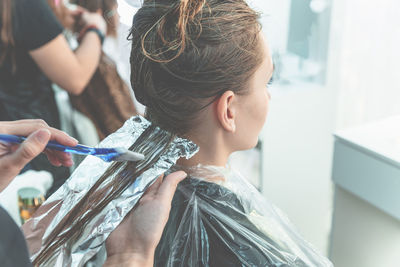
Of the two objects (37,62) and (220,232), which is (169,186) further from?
(37,62)

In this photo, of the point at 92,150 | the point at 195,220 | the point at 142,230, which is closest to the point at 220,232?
the point at 195,220

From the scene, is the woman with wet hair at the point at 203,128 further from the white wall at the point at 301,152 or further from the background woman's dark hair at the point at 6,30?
the white wall at the point at 301,152

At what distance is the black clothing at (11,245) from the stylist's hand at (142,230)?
236 millimetres

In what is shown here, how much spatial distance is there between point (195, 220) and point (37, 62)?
0.86m

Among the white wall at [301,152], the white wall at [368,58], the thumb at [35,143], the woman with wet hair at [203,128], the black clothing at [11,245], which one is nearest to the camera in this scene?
the black clothing at [11,245]

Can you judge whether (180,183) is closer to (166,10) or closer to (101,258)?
(101,258)

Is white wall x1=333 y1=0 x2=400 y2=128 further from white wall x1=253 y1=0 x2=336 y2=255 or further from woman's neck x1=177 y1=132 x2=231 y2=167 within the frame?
woman's neck x1=177 y1=132 x2=231 y2=167

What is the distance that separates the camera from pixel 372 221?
3.43 feet

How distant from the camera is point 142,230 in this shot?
0.72 metres

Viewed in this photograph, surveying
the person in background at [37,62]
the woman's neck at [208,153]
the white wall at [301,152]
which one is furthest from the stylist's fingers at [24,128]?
the white wall at [301,152]

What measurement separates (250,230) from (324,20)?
1.07m

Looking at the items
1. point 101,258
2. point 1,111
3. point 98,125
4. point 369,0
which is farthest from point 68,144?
point 369,0

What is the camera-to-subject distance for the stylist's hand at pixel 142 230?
0.70m

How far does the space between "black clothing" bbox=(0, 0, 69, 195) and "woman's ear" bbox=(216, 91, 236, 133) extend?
2.41 feet
